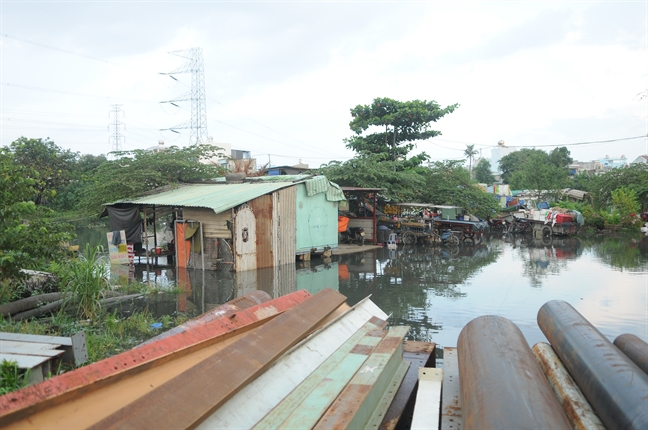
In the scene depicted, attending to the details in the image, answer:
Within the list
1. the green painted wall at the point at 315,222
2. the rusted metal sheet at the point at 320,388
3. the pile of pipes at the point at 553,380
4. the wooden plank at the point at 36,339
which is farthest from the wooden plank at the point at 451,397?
the green painted wall at the point at 315,222

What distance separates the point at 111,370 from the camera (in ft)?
10.1

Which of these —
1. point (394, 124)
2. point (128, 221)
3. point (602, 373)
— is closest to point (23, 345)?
point (602, 373)

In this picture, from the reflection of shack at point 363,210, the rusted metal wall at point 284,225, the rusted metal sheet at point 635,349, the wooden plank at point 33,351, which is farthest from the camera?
the reflection of shack at point 363,210

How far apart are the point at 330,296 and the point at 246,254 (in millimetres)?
10582

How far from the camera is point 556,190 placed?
37.2 m

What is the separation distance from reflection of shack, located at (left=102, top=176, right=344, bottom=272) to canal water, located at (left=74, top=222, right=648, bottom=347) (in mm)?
664

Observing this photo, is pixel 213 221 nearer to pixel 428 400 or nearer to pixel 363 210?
pixel 363 210

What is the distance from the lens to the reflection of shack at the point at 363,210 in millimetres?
22781

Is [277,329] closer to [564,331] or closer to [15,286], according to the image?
[564,331]

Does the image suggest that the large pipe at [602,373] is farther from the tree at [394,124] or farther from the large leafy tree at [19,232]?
the tree at [394,124]

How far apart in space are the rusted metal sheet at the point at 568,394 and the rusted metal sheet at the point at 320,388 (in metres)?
1.42

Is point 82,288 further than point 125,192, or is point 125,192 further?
point 125,192

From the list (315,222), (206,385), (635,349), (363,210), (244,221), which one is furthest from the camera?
(363,210)

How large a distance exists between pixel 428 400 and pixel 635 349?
211 cm
